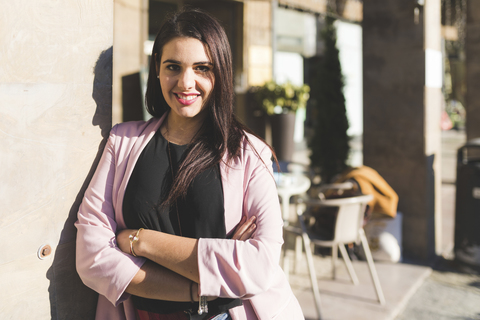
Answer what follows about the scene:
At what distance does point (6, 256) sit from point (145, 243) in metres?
0.45

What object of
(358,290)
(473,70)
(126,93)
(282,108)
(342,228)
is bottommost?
(358,290)

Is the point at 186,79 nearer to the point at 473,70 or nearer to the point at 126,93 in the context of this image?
the point at 126,93

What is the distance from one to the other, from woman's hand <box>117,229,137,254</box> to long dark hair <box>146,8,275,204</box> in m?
0.17

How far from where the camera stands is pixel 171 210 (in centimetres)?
153

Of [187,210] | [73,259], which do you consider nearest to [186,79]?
[187,210]

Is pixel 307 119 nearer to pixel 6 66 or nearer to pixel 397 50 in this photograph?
pixel 397 50

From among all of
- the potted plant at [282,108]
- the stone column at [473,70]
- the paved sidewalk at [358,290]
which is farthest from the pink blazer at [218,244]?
the stone column at [473,70]

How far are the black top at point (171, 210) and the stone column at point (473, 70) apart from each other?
590 cm

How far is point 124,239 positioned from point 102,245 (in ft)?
0.25

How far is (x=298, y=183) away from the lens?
4.54 m

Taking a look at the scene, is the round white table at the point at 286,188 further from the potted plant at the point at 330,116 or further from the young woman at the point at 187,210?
the young woman at the point at 187,210

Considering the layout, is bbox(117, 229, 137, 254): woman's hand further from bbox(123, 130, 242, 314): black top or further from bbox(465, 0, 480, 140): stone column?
bbox(465, 0, 480, 140): stone column

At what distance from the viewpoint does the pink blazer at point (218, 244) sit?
138 centimetres

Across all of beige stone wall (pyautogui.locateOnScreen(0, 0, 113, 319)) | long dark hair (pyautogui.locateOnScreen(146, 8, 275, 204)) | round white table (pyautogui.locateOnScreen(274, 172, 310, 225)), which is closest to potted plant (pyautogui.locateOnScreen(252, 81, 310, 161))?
round white table (pyautogui.locateOnScreen(274, 172, 310, 225))
